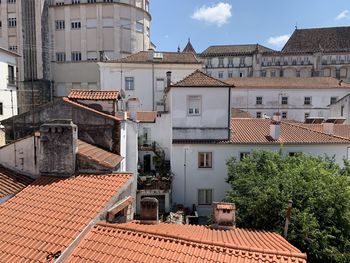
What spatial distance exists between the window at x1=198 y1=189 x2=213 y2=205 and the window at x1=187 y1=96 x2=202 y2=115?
5.36 metres

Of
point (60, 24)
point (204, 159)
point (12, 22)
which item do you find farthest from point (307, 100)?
point (12, 22)

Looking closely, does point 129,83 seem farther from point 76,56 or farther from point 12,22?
point 12,22

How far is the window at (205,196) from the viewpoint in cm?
2117

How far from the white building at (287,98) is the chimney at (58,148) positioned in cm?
3915

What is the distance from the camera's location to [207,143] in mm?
20750

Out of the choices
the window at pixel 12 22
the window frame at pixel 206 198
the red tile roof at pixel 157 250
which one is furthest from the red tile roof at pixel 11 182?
the window at pixel 12 22

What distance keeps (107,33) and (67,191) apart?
40.3 metres

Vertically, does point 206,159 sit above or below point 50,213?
below

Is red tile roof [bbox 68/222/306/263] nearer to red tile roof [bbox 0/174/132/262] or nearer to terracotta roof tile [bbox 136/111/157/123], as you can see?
red tile roof [bbox 0/174/132/262]

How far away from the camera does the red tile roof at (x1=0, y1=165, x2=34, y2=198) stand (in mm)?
9574

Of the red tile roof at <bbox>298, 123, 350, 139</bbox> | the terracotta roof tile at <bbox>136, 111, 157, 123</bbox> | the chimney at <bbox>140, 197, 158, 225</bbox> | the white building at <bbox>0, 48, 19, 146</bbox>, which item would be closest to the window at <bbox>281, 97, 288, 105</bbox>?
the red tile roof at <bbox>298, 123, 350, 139</bbox>

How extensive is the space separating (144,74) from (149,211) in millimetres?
28135

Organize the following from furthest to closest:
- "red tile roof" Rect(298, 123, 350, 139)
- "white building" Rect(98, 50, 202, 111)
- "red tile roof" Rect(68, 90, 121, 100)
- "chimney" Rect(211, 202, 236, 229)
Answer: "white building" Rect(98, 50, 202, 111) → "red tile roof" Rect(298, 123, 350, 139) → "red tile roof" Rect(68, 90, 121, 100) → "chimney" Rect(211, 202, 236, 229)

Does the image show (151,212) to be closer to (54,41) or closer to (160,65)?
(160,65)
